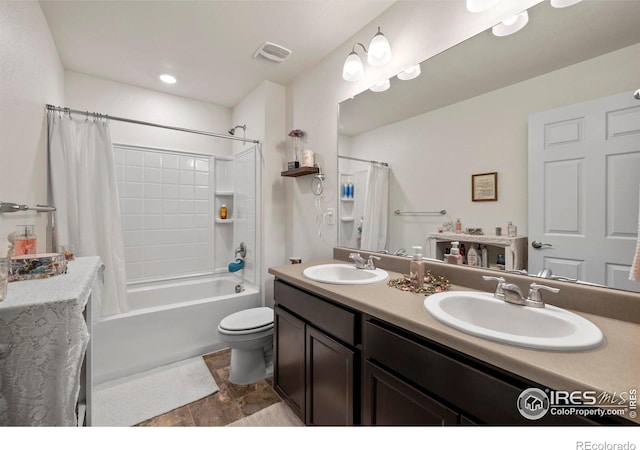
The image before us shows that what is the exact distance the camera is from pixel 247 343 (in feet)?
5.90

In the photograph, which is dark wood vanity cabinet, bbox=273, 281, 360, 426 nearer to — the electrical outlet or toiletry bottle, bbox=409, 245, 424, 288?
toiletry bottle, bbox=409, 245, 424, 288

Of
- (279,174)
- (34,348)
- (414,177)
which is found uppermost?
(279,174)

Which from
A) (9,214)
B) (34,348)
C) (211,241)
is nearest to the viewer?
(34,348)

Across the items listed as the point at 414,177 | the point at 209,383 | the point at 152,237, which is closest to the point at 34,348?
the point at 209,383

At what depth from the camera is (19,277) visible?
36.3 inches

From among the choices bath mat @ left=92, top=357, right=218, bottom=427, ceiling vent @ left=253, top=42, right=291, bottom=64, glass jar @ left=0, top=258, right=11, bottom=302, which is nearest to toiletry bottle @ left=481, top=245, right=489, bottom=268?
glass jar @ left=0, top=258, right=11, bottom=302

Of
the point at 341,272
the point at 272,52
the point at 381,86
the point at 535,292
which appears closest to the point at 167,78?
the point at 272,52

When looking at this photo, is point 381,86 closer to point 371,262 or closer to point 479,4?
point 479,4

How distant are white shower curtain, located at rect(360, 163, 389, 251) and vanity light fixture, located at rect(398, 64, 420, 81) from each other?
520 millimetres

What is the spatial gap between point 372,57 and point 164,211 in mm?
2473

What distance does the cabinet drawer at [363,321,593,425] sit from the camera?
63 cm

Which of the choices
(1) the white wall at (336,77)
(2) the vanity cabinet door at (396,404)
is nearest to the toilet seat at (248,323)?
(1) the white wall at (336,77)

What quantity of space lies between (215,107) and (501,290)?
3.25 metres

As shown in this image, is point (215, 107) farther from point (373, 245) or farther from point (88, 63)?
point (373, 245)
